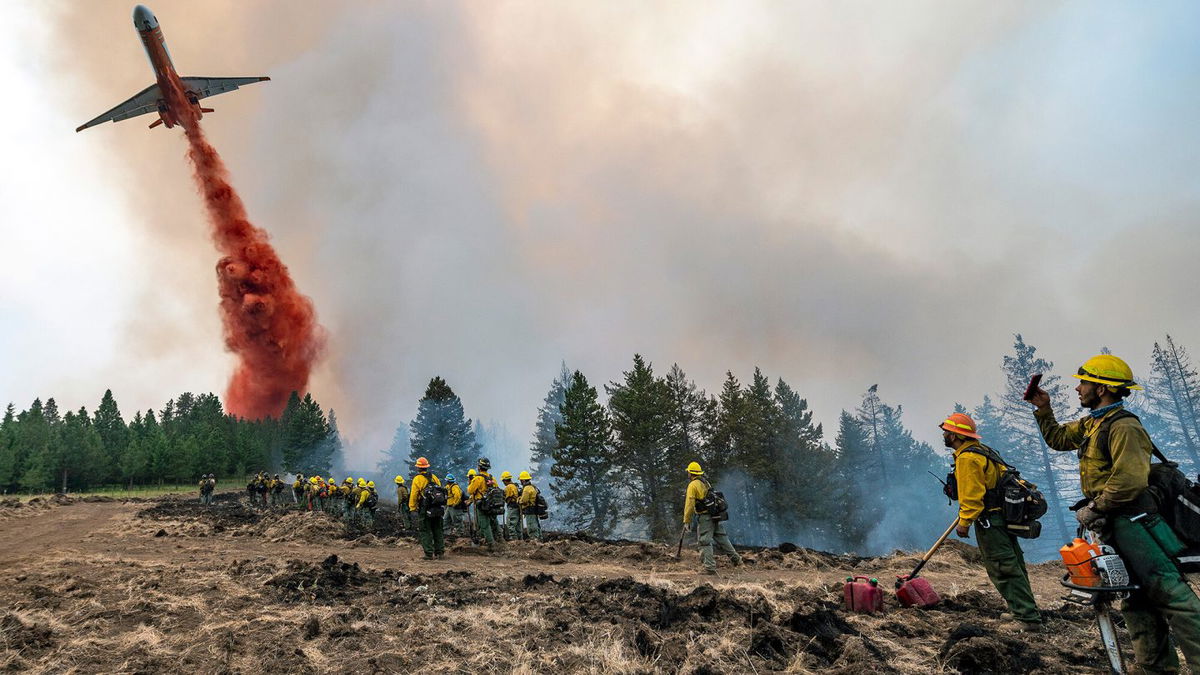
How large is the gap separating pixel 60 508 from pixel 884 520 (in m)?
57.7

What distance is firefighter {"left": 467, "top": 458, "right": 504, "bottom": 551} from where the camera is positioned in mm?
16125

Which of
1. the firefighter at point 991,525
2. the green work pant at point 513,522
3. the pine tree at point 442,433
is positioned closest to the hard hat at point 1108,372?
the firefighter at point 991,525

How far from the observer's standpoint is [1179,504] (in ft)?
13.0

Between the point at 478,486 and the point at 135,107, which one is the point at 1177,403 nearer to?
the point at 478,486

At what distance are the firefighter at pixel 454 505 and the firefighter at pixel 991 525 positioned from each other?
13133mm

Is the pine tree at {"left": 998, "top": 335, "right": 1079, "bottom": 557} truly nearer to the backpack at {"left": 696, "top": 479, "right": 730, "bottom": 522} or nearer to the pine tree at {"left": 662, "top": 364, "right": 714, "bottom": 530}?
the pine tree at {"left": 662, "top": 364, "right": 714, "bottom": 530}

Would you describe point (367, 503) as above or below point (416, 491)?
below

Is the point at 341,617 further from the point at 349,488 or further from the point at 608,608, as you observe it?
the point at 349,488

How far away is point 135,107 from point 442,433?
1348 inches

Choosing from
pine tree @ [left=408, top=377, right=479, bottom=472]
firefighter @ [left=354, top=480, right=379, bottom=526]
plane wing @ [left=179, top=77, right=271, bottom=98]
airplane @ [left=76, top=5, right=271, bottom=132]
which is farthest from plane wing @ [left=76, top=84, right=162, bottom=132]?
firefighter @ [left=354, top=480, right=379, bottom=526]

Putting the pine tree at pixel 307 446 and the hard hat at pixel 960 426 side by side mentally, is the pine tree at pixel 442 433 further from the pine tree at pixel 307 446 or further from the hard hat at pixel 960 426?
the hard hat at pixel 960 426

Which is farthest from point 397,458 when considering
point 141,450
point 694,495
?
point 694,495

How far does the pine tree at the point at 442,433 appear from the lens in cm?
5072

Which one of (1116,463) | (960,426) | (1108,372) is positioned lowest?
(1116,463)
